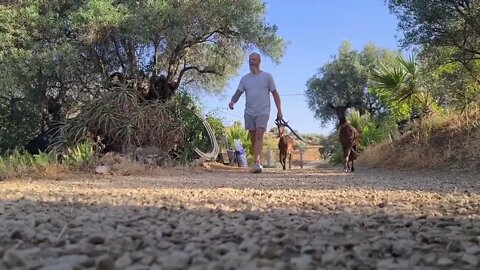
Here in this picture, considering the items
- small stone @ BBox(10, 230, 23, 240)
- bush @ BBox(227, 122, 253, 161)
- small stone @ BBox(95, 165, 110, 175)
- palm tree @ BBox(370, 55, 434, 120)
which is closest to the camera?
small stone @ BBox(10, 230, 23, 240)

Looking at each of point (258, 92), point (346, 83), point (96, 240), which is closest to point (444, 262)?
point (96, 240)

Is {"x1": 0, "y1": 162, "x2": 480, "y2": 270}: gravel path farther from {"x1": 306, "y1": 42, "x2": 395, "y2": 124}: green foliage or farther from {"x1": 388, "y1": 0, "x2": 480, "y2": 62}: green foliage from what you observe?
{"x1": 306, "y1": 42, "x2": 395, "y2": 124}: green foliage

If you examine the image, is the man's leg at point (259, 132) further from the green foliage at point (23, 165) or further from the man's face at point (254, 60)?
the green foliage at point (23, 165)

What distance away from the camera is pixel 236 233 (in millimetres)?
1974

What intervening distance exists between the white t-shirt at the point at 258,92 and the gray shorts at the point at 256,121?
0.15ft

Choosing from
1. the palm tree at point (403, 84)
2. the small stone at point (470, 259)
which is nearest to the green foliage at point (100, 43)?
the palm tree at point (403, 84)

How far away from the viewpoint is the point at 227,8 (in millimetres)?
9062

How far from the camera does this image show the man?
7047 mm

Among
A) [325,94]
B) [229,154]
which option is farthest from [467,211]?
[325,94]

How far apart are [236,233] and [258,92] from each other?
17.0 feet

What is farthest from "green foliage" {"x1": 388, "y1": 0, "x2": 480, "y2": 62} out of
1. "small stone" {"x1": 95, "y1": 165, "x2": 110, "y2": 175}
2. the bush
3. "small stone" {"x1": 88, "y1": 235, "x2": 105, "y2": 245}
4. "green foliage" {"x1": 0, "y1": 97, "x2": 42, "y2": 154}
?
the bush

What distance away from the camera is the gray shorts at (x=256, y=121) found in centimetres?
704

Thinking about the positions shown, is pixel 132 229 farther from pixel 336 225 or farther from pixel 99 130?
pixel 99 130

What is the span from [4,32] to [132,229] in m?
7.29
